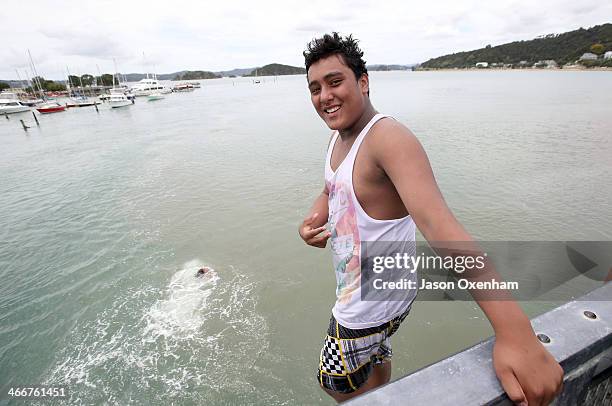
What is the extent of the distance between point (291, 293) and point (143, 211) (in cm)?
736

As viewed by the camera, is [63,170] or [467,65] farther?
[467,65]

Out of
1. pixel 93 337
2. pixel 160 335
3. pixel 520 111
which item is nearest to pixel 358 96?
pixel 160 335

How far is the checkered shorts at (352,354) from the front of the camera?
2.12m

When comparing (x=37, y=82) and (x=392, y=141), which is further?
(x=37, y=82)

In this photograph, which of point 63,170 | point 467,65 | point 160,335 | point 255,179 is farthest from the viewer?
point 467,65

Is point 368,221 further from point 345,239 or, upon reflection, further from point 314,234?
point 314,234

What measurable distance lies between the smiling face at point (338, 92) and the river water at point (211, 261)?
4226 millimetres

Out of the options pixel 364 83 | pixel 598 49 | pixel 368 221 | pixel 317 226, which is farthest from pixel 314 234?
pixel 598 49

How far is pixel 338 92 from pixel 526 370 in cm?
155

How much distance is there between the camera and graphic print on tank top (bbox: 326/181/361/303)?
1882 mm

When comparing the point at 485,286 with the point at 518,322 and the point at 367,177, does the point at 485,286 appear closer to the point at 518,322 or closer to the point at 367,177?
the point at 518,322

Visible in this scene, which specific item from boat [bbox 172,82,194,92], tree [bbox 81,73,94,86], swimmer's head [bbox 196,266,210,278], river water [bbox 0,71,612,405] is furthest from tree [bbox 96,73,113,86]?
swimmer's head [bbox 196,266,210,278]

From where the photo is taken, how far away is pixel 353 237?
196 cm

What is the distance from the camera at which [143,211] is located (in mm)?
11273
